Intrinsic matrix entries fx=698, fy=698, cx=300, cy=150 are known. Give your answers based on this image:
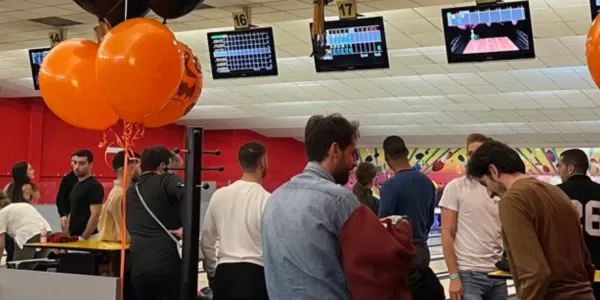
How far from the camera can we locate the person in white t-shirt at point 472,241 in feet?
11.7

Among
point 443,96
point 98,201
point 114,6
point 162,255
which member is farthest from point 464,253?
point 443,96

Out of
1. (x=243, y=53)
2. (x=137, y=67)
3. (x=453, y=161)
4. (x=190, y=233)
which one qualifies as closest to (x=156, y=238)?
(x=190, y=233)

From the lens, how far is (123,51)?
10.5 ft

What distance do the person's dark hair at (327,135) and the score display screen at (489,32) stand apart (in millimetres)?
3549

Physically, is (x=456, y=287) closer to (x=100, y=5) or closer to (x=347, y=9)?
(x=100, y=5)

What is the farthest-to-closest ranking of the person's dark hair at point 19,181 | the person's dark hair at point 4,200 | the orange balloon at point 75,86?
1. the person's dark hair at point 4,200
2. the person's dark hair at point 19,181
3. the orange balloon at point 75,86

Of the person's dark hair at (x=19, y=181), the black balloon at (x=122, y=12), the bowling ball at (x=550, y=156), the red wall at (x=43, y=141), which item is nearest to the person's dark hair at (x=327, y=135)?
the black balloon at (x=122, y=12)

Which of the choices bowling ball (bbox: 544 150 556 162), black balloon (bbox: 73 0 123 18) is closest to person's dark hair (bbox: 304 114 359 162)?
black balloon (bbox: 73 0 123 18)

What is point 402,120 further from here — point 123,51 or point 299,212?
point 299,212

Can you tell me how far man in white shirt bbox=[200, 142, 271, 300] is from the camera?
354 cm

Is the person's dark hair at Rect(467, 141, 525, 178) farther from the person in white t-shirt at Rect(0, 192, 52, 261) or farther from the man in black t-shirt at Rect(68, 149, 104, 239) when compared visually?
the person in white t-shirt at Rect(0, 192, 52, 261)

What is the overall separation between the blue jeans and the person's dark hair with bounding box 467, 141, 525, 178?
1.16 meters

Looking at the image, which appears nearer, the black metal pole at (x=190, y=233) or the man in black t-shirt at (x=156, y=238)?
the black metal pole at (x=190, y=233)

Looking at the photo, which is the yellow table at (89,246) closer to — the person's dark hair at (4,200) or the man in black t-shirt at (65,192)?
the man in black t-shirt at (65,192)
